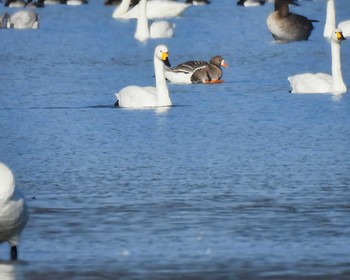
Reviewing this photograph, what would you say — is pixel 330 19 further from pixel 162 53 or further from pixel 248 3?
pixel 248 3

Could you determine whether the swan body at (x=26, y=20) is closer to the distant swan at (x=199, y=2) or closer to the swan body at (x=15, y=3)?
the distant swan at (x=199, y=2)

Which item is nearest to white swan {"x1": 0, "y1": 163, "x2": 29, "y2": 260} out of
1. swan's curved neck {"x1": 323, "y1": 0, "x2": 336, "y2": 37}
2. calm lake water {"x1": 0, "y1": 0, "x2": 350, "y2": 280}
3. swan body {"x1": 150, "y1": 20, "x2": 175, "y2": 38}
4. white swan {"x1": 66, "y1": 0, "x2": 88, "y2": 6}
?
calm lake water {"x1": 0, "y1": 0, "x2": 350, "y2": 280}

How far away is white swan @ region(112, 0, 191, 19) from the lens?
5228 centimetres

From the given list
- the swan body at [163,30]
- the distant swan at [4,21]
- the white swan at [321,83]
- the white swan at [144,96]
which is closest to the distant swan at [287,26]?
the swan body at [163,30]

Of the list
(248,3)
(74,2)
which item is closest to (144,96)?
(248,3)

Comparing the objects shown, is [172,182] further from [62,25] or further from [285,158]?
[62,25]

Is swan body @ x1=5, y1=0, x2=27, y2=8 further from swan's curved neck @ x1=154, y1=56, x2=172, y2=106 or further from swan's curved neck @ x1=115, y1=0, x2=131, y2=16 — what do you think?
swan's curved neck @ x1=154, y1=56, x2=172, y2=106

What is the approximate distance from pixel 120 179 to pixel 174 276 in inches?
203

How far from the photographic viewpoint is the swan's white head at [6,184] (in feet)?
33.6

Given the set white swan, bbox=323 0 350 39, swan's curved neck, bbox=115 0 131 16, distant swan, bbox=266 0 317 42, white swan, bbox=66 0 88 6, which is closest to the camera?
distant swan, bbox=266 0 317 42

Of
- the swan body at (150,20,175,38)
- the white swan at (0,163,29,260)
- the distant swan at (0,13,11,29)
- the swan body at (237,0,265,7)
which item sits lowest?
the swan body at (237,0,265,7)

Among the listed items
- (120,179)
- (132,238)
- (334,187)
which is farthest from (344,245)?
(120,179)

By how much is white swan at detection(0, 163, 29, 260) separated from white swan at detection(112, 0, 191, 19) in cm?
4141

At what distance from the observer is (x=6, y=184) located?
33.7ft
